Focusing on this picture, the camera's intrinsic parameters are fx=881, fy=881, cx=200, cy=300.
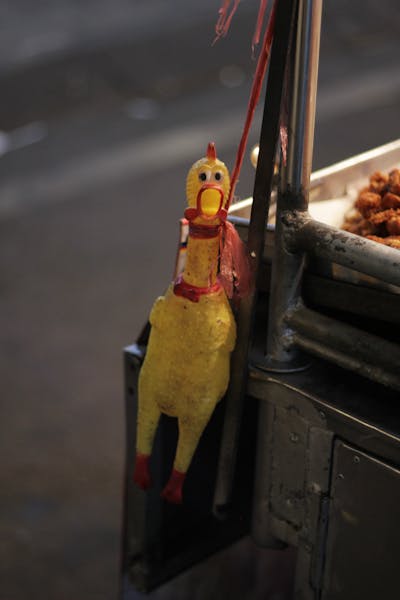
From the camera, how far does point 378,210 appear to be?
1263mm

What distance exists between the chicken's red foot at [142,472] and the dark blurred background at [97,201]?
1.26 feet

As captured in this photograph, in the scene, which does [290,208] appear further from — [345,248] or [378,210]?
[378,210]

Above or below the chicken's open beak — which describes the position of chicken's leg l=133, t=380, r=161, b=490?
below

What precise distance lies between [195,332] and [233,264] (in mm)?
98

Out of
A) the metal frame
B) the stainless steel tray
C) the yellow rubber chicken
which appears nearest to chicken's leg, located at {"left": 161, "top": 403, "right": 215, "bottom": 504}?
the yellow rubber chicken

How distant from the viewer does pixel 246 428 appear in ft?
4.48

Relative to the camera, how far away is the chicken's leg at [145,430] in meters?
1.18

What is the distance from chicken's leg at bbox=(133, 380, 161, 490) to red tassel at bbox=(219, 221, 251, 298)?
0.60 ft

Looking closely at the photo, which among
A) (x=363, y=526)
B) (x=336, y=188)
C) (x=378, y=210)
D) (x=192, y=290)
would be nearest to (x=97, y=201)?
(x=336, y=188)

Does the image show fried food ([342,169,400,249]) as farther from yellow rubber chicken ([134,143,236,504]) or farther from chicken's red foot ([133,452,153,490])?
chicken's red foot ([133,452,153,490])

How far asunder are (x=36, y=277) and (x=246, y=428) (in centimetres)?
177

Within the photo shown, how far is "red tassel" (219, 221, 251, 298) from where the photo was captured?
1.10m

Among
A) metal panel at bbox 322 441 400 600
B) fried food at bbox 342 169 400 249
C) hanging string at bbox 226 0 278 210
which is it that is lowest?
metal panel at bbox 322 441 400 600

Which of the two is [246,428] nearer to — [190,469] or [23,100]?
[190,469]
